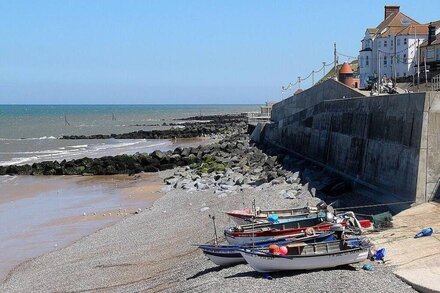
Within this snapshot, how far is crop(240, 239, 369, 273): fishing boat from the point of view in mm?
11055

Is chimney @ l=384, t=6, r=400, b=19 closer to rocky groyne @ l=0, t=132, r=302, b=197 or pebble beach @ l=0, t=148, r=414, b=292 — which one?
rocky groyne @ l=0, t=132, r=302, b=197

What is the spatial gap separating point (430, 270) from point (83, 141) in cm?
5582

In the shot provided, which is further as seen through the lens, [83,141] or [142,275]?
[83,141]

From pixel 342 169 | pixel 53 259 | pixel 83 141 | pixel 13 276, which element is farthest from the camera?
pixel 83 141

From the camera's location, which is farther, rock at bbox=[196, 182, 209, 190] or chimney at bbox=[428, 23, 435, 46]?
chimney at bbox=[428, 23, 435, 46]

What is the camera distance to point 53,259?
15938 mm

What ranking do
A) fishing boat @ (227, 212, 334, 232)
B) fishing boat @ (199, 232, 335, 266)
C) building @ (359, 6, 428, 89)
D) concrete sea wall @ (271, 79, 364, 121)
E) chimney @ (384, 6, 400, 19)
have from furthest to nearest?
chimney @ (384, 6, 400, 19)
building @ (359, 6, 428, 89)
concrete sea wall @ (271, 79, 364, 121)
fishing boat @ (227, 212, 334, 232)
fishing boat @ (199, 232, 335, 266)

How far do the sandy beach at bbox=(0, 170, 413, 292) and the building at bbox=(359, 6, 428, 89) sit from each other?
106 ft

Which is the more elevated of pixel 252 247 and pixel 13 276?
pixel 252 247

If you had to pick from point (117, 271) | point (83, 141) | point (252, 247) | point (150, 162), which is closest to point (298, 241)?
point (252, 247)

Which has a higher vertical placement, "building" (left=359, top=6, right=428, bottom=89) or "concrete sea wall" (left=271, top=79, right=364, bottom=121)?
"building" (left=359, top=6, right=428, bottom=89)

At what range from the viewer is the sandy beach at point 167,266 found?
10.6m

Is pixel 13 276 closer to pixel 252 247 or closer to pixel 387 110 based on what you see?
pixel 252 247

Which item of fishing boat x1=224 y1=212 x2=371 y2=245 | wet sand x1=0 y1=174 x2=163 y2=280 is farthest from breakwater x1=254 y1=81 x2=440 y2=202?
wet sand x1=0 y1=174 x2=163 y2=280
